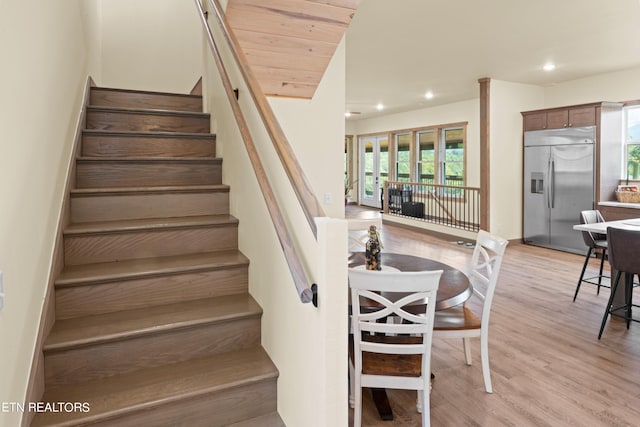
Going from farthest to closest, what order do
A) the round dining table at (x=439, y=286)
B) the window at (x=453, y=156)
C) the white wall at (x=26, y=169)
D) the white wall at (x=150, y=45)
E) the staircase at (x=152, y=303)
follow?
the window at (x=453, y=156)
the white wall at (x=150, y=45)
the round dining table at (x=439, y=286)
the staircase at (x=152, y=303)
the white wall at (x=26, y=169)

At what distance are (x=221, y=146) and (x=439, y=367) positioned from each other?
2.23 metres

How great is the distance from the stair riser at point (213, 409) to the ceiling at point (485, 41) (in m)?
3.26

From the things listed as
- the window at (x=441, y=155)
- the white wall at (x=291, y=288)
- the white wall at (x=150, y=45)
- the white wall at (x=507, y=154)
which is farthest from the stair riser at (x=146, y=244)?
the window at (x=441, y=155)

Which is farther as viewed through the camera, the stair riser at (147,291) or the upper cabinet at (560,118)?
the upper cabinet at (560,118)

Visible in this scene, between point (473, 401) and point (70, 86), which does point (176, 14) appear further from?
point (473, 401)

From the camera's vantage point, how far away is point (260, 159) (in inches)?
79.4

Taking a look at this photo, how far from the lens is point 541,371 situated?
2.71 metres

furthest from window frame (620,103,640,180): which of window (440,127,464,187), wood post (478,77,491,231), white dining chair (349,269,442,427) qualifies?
white dining chair (349,269,442,427)

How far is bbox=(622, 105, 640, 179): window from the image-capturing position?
5992 mm

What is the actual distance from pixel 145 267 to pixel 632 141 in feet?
22.8

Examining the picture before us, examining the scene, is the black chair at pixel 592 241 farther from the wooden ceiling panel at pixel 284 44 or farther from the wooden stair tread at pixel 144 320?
the wooden stair tread at pixel 144 320

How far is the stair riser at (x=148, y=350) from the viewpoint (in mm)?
1690

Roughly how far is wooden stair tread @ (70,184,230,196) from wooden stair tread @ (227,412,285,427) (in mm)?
1477

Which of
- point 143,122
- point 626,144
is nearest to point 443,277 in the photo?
point 143,122
